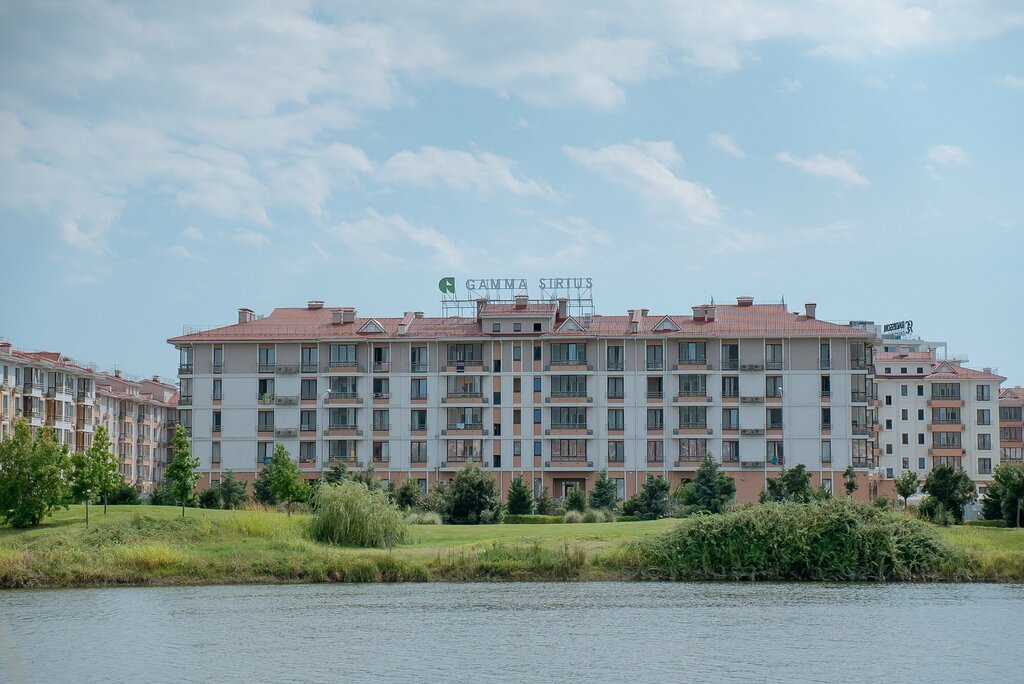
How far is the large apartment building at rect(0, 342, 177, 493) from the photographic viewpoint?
114000mm

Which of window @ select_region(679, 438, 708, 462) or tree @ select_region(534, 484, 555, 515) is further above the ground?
window @ select_region(679, 438, 708, 462)

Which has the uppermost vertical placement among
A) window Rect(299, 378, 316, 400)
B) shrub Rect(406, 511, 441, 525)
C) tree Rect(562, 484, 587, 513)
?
window Rect(299, 378, 316, 400)

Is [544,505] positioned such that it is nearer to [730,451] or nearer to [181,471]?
[730,451]

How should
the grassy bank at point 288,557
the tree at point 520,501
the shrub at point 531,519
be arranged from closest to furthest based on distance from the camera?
the grassy bank at point 288,557, the shrub at point 531,519, the tree at point 520,501

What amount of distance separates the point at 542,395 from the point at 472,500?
28.7m

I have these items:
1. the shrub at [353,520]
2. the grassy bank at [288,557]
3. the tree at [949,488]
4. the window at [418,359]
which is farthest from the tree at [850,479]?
the shrub at [353,520]

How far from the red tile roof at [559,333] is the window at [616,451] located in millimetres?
8677

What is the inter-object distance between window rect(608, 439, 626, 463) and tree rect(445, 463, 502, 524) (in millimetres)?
27626

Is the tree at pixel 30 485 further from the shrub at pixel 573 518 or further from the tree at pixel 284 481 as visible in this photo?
the shrub at pixel 573 518

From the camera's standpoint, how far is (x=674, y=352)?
105m

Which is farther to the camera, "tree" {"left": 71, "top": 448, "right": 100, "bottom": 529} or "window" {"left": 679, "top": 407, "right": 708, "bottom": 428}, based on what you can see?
"window" {"left": 679, "top": 407, "right": 708, "bottom": 428}

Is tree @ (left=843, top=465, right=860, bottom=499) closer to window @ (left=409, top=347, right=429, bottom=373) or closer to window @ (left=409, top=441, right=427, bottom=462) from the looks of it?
window @ (left=409, top=441, right=427, bottom=462)

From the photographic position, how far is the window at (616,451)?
343 feet

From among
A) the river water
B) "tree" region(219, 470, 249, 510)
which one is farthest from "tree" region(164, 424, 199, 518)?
the river water
